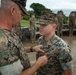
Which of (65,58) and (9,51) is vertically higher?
(9,51)

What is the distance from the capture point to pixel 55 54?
3666 mm

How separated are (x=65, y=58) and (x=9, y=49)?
1300 millimetres

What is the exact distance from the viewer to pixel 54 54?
3676mm

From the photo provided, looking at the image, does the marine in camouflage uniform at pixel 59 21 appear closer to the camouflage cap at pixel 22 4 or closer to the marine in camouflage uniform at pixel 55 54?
the marine in camouflage uniform at pixel 55 54

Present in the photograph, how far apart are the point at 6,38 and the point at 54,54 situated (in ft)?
4.36

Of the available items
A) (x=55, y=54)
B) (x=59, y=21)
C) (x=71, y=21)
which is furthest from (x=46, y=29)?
(x=71, y=21)

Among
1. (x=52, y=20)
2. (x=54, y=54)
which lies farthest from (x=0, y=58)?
(x=52, y=20)

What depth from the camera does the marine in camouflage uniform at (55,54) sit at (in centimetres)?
357

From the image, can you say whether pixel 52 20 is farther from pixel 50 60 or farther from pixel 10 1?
pixel 10 1

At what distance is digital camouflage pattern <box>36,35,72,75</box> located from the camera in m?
3.57

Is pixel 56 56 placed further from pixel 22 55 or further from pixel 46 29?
pixel 22 55

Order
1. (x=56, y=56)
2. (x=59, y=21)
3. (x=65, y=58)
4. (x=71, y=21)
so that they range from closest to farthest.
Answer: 1. (x=65, y=58)
2. (x=56, y=56)
3. (x=59, y=21)
4. (x=71, y=21)

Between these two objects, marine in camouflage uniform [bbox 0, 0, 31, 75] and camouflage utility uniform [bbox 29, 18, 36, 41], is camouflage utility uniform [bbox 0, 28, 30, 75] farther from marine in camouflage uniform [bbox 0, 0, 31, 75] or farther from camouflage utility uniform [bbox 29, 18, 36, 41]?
camouflage utility uniform [bbox 29, 18, 36, 41]

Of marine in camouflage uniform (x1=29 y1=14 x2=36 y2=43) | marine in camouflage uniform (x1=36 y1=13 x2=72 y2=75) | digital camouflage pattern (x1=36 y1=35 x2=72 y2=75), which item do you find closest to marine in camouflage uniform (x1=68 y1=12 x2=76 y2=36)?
marine in camouflage uniform (x1=29 y1=14 x2=36 y2=43)
